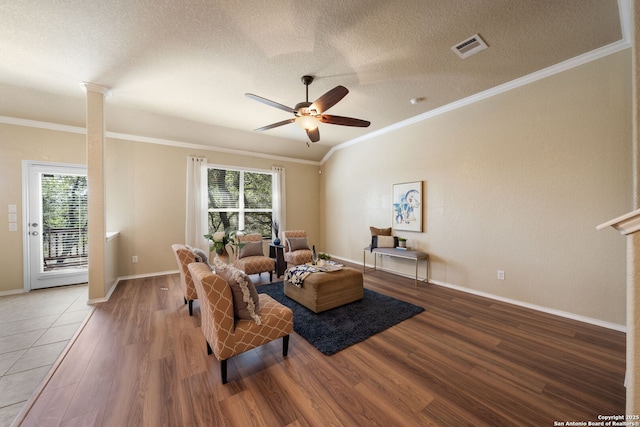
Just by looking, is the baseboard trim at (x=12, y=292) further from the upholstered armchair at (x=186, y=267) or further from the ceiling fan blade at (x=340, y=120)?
the ceiling fan blade at (x=340, y=120)

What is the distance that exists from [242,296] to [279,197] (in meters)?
4.43

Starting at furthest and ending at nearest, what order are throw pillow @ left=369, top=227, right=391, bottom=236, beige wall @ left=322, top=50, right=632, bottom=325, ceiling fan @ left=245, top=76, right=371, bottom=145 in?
throw pillow @ left=369, top=227, right=391, bottom=236, beige wall @ left=322, top=50, right=632, bottom=325, ceiling fan @ left=245, top=76, right=371, bottom=145

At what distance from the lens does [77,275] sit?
4.14 metres

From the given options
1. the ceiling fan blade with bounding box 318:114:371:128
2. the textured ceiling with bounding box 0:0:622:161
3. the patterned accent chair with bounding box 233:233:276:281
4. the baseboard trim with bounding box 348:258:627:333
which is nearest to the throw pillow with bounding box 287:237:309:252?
the patterned accent chair with bounding box 233:233:276:281

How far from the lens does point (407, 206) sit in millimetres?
4613

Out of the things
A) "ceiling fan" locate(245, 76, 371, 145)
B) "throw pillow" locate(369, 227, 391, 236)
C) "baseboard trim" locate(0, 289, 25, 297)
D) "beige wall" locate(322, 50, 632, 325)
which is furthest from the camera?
"throw pillow" locate(369, 227, 391, 236)

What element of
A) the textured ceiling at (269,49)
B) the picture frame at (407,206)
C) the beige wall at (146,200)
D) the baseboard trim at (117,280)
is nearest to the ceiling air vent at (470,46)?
the textured ceiling at (269,49)

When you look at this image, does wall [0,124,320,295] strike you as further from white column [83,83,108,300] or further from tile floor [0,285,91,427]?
tile floor [0,285,91,427]

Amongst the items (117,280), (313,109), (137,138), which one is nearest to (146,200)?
(137,138)

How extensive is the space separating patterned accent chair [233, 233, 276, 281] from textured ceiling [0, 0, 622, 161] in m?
2.47

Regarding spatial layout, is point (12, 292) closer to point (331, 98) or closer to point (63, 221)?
point (63, 221)

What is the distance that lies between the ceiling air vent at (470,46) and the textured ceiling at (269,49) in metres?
0.07

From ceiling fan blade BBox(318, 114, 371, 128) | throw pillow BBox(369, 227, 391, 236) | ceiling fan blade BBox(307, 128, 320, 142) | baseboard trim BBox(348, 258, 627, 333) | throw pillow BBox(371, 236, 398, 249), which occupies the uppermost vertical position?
ceiling fan blade BBox(318, 114, 371, 128)

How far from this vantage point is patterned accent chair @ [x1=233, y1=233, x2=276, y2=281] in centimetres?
421
